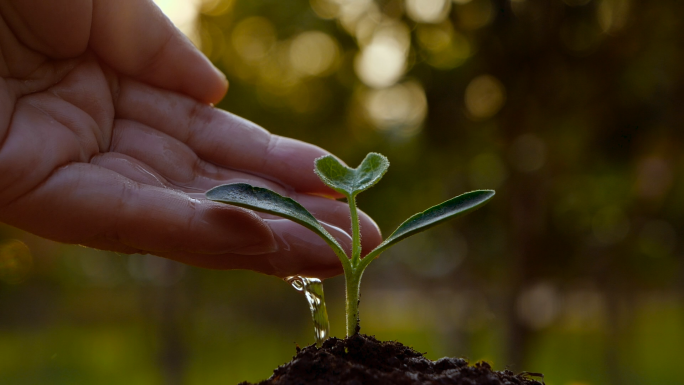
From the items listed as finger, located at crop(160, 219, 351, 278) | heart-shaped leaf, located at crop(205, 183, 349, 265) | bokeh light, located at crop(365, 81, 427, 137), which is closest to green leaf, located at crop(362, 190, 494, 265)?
heart-shaped leaf, located at crop(205, 183, 349, 265)

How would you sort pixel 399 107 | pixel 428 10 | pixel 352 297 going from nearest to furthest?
pixel 352 297 < pixel 428 10 < pixel 399 107

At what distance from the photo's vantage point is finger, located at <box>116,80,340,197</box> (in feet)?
6.17

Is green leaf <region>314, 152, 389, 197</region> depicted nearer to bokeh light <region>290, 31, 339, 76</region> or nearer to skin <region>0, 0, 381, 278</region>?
skin <region>0, 0, 381, 278</region>

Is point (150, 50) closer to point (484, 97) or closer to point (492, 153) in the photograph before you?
point (484, 97)

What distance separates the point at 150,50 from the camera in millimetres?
1938

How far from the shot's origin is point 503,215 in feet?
24.1

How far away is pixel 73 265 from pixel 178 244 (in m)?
11.8

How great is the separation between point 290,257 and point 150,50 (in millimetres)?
975

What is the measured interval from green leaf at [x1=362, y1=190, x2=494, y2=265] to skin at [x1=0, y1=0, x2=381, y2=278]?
0.36 meters

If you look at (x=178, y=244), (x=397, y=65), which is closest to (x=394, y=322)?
(x=397, y=65)

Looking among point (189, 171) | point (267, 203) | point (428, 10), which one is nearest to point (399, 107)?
point (428, 10)

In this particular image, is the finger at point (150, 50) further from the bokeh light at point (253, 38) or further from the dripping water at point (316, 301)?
the bokeh light at point (253, 38)

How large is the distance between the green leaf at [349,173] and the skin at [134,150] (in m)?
0.23

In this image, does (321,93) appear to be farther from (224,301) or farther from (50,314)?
(50,314)
